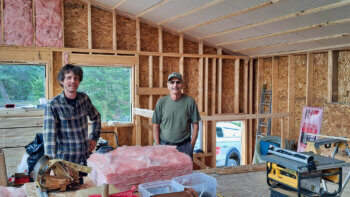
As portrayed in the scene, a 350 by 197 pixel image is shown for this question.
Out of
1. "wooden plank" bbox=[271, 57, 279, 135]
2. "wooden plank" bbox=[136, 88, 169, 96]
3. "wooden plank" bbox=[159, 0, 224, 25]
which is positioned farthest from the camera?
"wooden plank" bbox=[271, 57, 279, 135]

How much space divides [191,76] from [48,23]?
3316 mm

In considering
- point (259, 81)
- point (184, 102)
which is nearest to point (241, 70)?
point (259, 81)

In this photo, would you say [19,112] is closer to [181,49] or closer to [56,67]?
[56,67]

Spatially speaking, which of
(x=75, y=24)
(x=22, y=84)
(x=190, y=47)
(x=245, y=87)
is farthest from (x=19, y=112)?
(x=245, y=87)

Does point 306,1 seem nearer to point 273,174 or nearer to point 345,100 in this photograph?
point 345,100

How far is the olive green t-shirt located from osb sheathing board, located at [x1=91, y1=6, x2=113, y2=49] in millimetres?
3346

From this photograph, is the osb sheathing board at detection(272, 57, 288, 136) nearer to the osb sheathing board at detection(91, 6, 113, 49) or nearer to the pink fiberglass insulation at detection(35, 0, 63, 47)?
the osb sheathing board at detection(91, 6, 113, 49)

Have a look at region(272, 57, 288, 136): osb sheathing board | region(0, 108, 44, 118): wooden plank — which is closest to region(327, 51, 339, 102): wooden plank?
region(272, 57, 288, 136): osb sheathing board

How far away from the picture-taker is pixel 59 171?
4.42ft

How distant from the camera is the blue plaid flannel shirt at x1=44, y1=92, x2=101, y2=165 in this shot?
2.16m

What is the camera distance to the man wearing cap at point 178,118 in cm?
312

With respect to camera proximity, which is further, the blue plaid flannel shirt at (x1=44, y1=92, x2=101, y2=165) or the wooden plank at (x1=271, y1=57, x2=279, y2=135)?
the wooden plank at (x1=271, y1=57, x2=279, y2=135)

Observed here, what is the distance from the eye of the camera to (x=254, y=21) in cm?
484

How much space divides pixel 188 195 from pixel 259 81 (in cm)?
651
